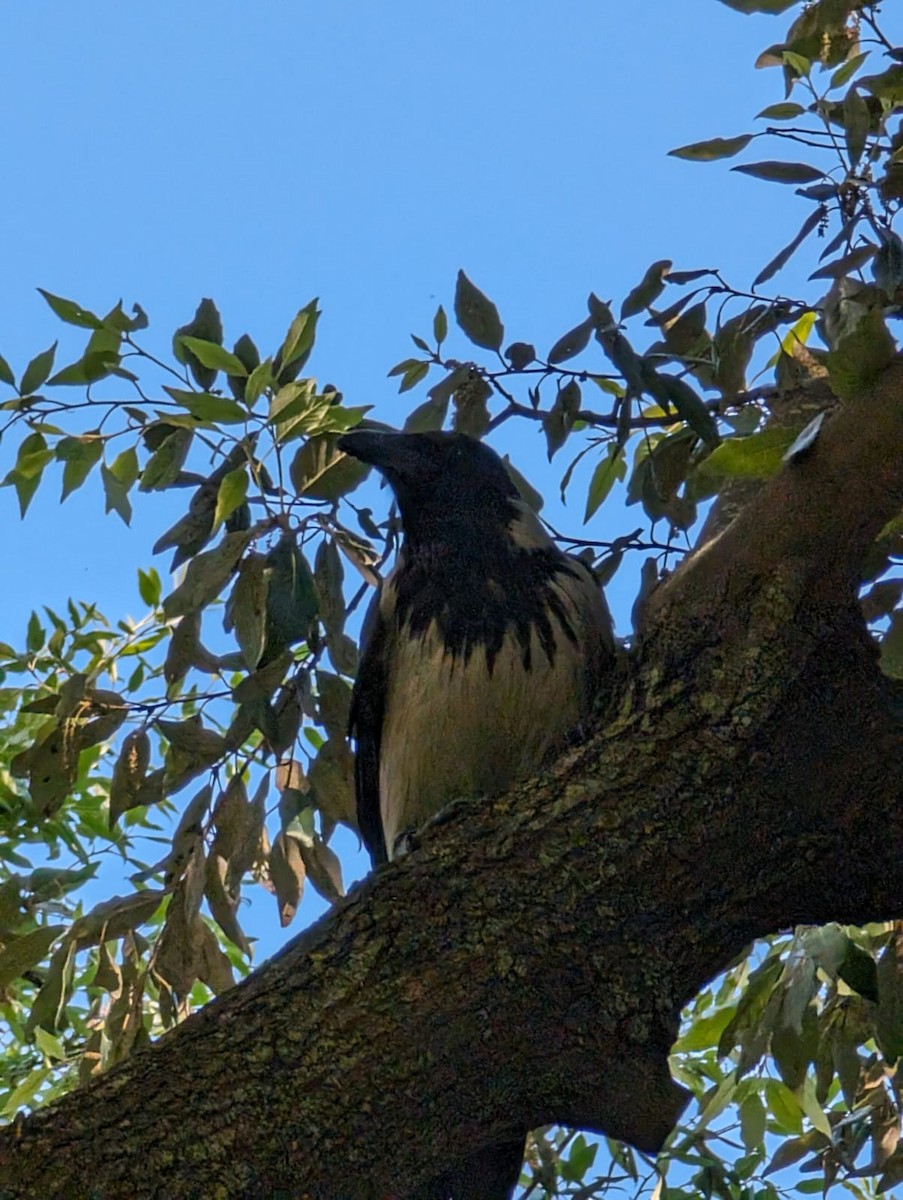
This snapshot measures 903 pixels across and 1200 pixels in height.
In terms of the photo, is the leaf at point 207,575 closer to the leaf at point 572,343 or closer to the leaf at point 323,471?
the leaf at point 323,471

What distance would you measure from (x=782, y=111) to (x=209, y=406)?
1.20 meters

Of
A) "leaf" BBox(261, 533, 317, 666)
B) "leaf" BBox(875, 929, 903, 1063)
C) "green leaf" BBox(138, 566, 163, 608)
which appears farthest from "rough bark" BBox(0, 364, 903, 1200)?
"green leaf" BBox(138, 566, 163, 608)

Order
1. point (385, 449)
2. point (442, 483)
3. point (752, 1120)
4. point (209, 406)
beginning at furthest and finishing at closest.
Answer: point (442, 483)
point (385, 449)
point (752, 1120)
point (209, 406)

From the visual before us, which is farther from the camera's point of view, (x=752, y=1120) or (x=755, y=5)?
(x=752, y=1120)

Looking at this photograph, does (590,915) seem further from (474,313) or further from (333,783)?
(474,313)

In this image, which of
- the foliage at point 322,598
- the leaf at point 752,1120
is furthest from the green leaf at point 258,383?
the leaf at point 752,1120

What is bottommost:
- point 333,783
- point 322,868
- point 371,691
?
point 322,868

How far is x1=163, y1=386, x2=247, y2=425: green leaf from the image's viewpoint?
237cm

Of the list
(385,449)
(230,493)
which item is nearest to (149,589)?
(385,449)

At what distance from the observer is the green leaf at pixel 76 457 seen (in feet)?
8.94

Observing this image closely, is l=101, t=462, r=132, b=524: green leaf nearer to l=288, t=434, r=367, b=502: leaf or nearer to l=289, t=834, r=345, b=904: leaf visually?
l=288, t=434, r=367, b=502: leaf

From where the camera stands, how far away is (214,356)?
8.13ft

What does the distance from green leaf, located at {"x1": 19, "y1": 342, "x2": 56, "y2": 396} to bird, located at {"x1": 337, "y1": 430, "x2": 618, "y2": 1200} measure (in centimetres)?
57

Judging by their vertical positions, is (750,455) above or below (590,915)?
above
